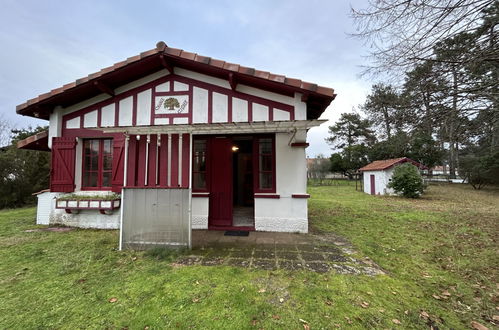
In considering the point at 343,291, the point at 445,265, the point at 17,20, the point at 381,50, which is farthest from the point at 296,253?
the point at 17,20

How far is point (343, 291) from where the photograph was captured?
2402mm

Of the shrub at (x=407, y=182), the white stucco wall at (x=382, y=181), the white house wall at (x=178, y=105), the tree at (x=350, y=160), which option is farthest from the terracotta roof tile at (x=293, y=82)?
the tree at (x=350, y=160)

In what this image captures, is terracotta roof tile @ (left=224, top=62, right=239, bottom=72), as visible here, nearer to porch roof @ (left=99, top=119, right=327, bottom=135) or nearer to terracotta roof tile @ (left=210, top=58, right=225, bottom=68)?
terracotta roof tile @ (left=210, top=58, right=225, bottom=68)

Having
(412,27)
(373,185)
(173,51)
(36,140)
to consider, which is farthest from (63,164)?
(373,185)

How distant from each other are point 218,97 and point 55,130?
4.68m

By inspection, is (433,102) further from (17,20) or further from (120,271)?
(17,20)

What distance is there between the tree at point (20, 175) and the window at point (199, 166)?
11.6 meters

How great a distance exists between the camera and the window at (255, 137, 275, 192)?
190 inches

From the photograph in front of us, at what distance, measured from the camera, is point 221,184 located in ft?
16.3

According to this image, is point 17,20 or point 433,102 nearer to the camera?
point 433,102

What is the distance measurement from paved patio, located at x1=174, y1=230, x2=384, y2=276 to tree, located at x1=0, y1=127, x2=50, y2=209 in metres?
12.2

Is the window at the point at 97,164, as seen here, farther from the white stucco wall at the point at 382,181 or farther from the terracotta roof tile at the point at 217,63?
the white stucco wall at the point at 382,181

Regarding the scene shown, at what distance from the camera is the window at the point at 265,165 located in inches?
190

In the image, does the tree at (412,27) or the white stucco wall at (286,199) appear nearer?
the tree at (412,27)
